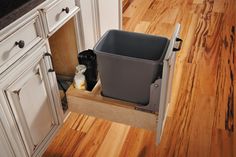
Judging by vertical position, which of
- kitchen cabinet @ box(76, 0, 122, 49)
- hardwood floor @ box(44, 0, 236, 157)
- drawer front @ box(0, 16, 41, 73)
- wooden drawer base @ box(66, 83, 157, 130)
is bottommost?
hardwood floor @ box(44, 0, 236, 157)

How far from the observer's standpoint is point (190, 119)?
5.13 feet

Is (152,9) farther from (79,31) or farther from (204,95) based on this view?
(79,31)

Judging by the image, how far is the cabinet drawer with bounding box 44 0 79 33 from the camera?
114 centimetres

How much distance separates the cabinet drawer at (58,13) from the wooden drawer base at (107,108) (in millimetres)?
376

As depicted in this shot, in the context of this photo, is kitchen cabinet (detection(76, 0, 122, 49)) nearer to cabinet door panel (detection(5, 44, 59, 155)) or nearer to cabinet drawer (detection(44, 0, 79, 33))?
cabinet drawer (detection(44, 0, 79, 33))

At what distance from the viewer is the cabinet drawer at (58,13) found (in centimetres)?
114

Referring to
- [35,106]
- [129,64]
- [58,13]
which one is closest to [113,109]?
[129,64]


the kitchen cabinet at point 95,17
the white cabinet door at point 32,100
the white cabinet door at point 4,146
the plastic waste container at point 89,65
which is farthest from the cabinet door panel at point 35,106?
the kitchen cabinet at point 95,17

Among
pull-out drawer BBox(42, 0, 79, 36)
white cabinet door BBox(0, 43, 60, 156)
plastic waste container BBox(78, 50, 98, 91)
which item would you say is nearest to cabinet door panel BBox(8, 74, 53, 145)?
white cabinet door BBox(0, 43, 60, 156)

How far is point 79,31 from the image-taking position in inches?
57.2

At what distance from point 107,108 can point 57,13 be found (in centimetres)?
52

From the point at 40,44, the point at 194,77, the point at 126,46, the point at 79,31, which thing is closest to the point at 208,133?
the point at 194,77

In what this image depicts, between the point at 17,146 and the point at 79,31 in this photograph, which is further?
the point at 79,31

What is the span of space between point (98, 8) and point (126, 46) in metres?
0.31
